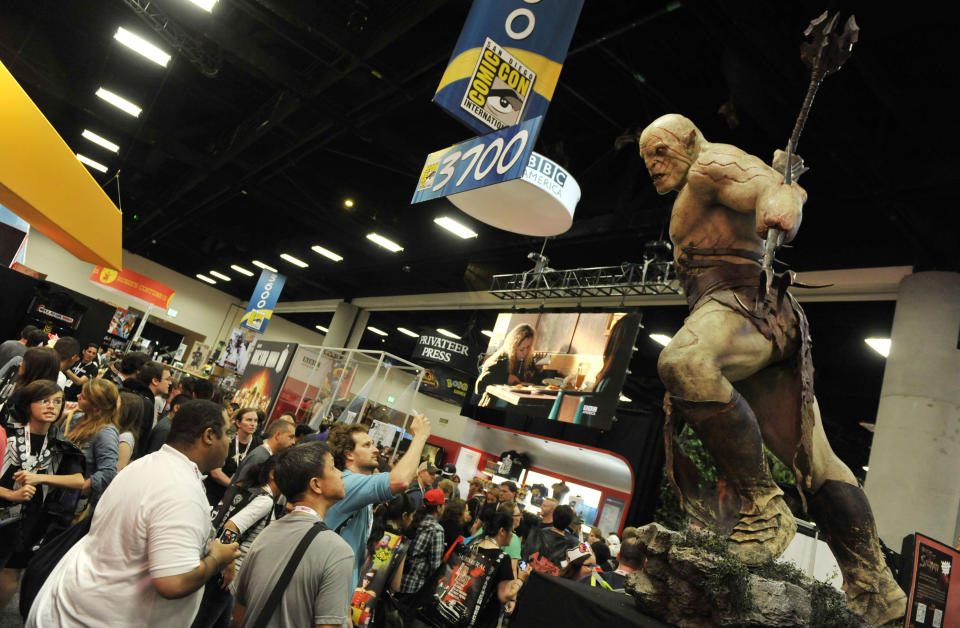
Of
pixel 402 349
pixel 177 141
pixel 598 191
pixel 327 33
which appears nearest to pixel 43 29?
pixel 177 141

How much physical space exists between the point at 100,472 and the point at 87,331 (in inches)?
401

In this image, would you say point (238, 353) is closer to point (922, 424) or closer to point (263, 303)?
point (263, 303)

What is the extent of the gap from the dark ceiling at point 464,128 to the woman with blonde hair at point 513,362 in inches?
58.4

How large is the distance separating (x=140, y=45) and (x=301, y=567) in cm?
992

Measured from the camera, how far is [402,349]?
24.5 m

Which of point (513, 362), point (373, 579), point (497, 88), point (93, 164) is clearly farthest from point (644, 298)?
point (93, 164)

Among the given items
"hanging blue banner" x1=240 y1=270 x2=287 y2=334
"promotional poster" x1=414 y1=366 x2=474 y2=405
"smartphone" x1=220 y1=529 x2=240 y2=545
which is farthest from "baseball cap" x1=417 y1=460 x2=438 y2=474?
"hanging blue banner" x1=240 y1=270 x2=287 y2=334

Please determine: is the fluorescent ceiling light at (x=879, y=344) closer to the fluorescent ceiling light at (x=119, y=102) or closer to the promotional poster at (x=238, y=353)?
the promotional poster at (x=238, y=353)

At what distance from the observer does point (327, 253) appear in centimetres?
1616

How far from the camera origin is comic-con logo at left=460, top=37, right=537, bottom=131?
172 inches

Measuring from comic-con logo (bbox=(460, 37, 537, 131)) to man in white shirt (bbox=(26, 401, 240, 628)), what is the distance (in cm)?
316

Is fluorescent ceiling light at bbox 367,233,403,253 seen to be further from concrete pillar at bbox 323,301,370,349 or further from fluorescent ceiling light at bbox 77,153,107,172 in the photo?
fluorescent ceiling light at bbox 77,153,107,172

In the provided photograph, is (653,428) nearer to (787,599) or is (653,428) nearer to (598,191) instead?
(598,191)

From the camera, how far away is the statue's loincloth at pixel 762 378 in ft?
7.19
